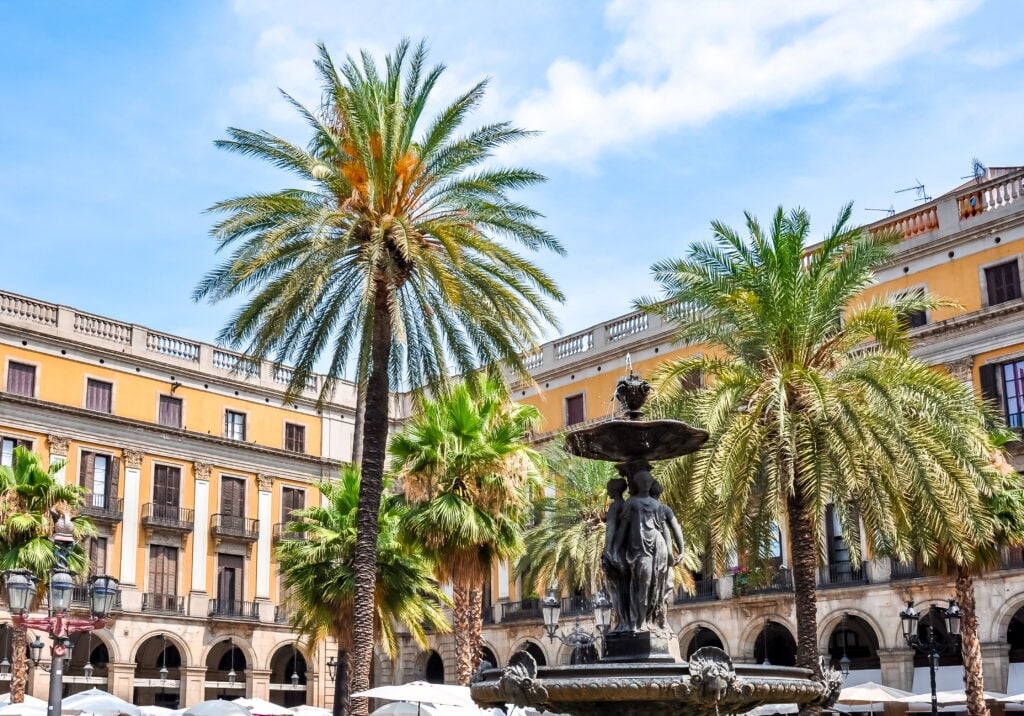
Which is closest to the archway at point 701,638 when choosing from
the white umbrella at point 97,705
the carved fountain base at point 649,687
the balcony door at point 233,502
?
the balcony door at point 233,502

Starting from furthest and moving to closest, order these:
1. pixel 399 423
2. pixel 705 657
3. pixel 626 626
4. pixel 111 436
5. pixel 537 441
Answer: pixel 399 423, pixel 537 441, pixel 111 436, pixel 626 626, pixel 705 657

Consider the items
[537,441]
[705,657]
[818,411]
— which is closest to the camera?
[705,657]

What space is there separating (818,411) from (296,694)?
33.8 metres

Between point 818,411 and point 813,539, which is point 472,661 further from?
point 818,411

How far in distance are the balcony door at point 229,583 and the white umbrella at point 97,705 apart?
1696 centimetres

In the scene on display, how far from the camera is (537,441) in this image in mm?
43969

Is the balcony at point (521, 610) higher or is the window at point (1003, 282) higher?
the window at point (1003, 282)

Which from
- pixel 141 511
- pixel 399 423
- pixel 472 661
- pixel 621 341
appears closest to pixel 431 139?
pixel 472 661

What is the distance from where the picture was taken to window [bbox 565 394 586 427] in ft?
141

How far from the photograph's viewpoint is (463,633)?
2447 centimetres

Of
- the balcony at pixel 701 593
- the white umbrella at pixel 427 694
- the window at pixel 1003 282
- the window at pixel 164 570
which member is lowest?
the white umbrella at pixel 427 694

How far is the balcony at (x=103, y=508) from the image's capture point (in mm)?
39375

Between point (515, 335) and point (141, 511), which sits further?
point (141, 511)

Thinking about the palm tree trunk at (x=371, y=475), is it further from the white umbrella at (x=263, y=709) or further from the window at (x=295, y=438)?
the window at (x=295, y=438)
